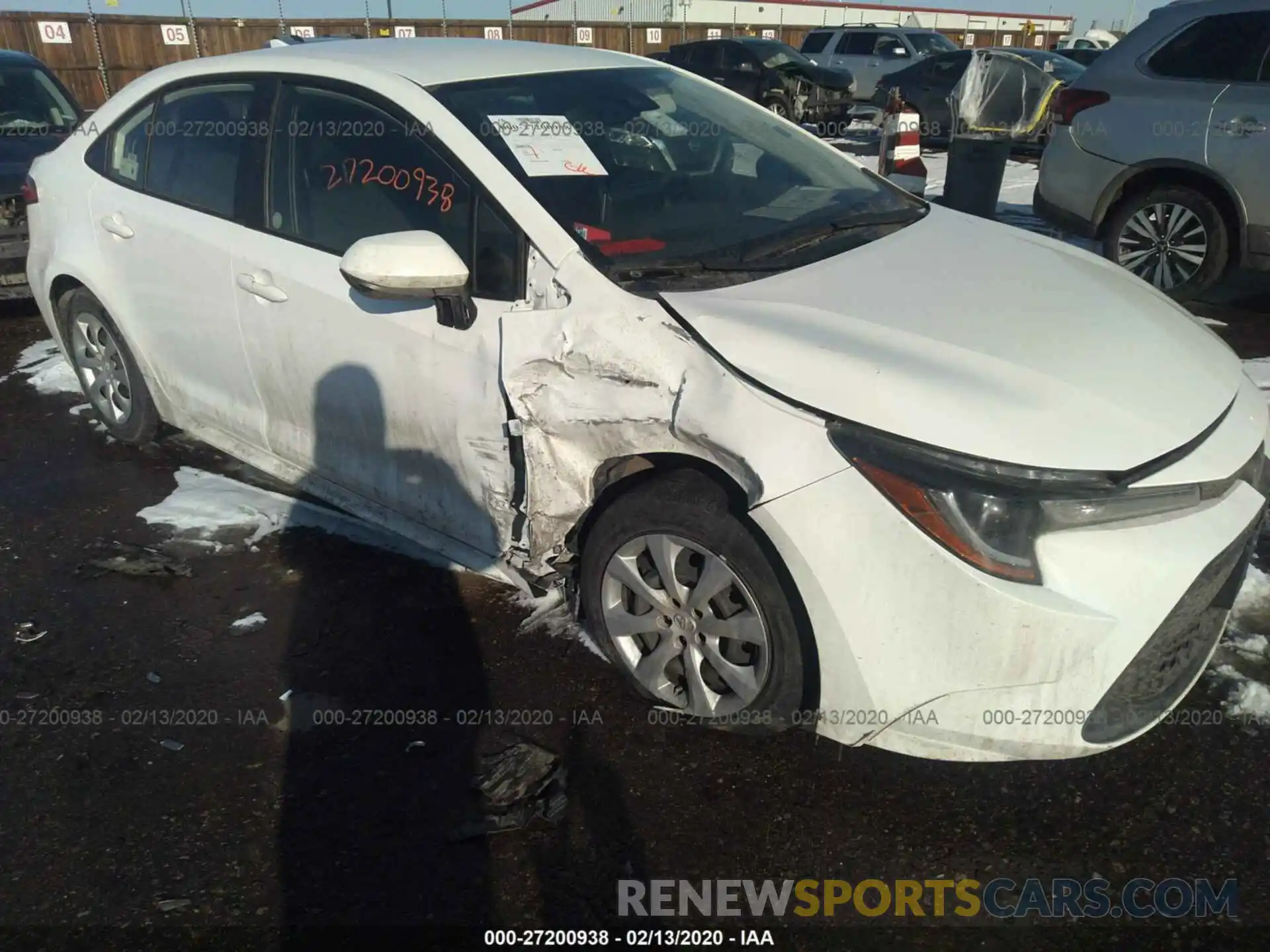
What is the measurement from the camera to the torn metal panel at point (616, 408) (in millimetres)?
2131

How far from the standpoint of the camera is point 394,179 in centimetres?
290

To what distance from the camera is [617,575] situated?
102 inches

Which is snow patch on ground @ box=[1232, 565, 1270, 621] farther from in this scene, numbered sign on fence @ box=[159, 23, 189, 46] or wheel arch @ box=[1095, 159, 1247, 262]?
numbered sign on fence @ box=[159, 23, 189, 46]

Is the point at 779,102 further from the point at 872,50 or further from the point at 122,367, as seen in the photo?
the point at 122,367

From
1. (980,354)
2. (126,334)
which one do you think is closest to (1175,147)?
(980,354)

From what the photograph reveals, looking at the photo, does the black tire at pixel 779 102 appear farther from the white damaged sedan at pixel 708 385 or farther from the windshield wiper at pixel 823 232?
the windshield wiper at pixel 823 232

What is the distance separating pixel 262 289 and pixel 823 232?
1.86m

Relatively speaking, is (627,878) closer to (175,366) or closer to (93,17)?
(175,366)

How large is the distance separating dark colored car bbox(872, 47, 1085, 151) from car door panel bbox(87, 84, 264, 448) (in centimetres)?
1337

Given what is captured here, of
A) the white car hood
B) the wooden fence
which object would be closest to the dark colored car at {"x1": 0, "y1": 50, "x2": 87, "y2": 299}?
the white car hood

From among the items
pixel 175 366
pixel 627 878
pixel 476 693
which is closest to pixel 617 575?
pixel 476 693

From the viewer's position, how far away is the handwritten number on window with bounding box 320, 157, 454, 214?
2.77 m

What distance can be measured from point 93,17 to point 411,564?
23.3 meters

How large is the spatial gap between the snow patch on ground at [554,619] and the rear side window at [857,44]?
1822 cm
